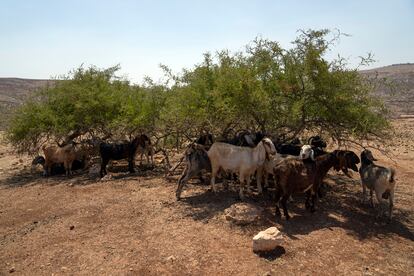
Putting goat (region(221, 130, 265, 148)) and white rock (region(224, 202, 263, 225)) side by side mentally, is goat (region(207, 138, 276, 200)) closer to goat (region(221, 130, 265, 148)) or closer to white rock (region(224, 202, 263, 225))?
goat (region(221, 130, 265, 148))

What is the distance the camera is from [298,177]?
9.02 m

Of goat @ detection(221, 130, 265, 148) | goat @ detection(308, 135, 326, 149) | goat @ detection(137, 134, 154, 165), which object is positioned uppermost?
goat @ detection(221, 130, 265, 148)

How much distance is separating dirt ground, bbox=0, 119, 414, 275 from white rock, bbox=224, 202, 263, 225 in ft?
0.52

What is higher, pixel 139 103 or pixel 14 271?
pixel 139 103

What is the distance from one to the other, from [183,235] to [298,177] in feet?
9.61

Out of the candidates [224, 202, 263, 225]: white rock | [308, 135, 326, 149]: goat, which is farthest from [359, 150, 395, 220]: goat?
[224, 202, 263, 225]: white rock

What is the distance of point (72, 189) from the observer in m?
12.6

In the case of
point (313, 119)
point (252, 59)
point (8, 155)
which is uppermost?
point (252, 59)

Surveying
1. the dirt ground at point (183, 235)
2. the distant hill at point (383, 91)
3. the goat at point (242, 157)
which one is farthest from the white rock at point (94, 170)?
the distant hill at point (383, 91)

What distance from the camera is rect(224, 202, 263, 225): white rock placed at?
8.53 metres

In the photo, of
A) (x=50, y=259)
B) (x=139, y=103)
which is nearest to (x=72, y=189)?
(x=139, y=103)

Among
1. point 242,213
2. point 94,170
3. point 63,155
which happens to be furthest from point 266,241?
point 63,155

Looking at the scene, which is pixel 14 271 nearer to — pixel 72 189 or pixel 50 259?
pixel 50 259

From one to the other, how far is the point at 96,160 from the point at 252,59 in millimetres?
9011
